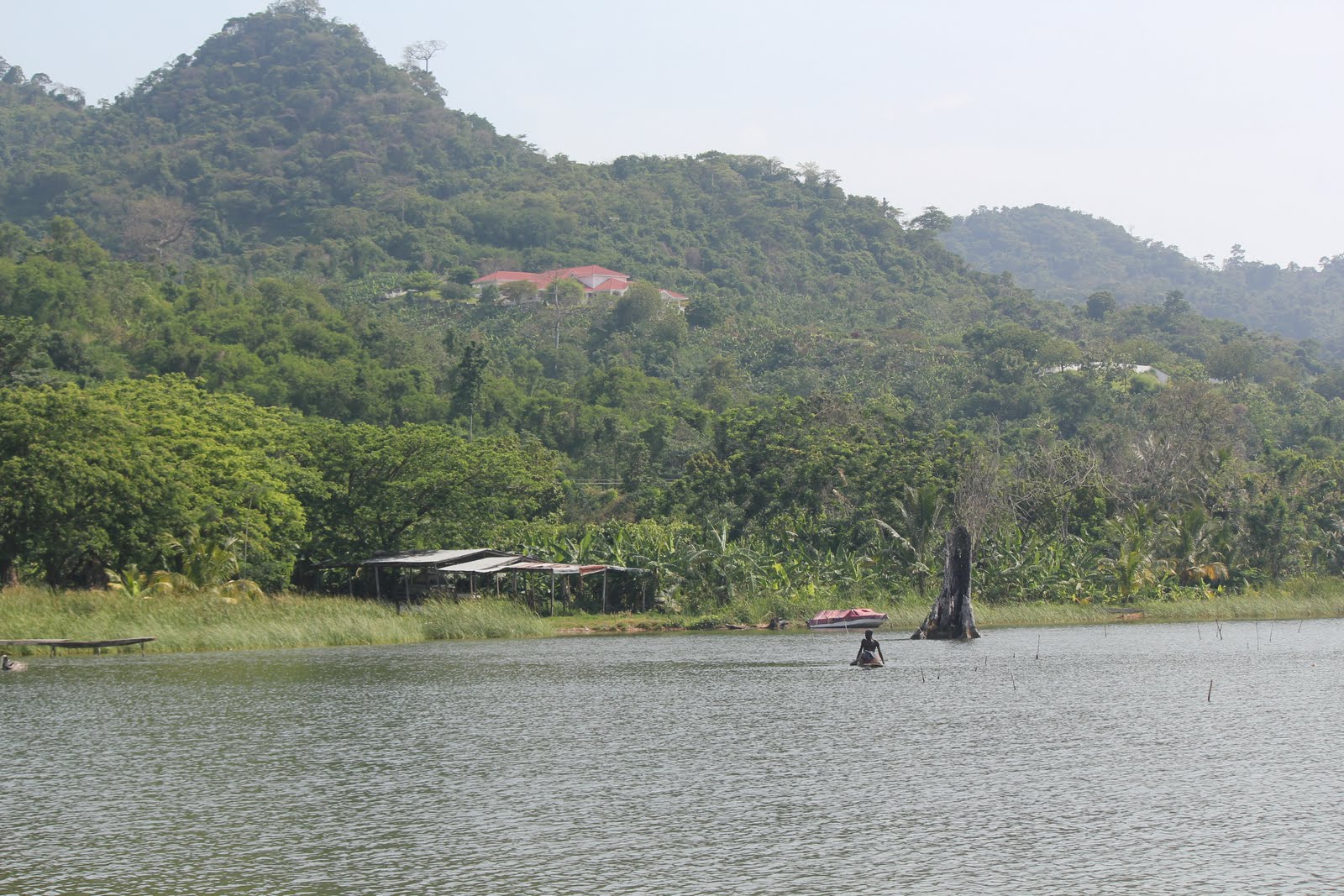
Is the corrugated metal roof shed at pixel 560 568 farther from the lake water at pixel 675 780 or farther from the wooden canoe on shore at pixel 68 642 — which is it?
the lake water at pixel 675 780

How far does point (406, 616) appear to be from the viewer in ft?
Result: 152

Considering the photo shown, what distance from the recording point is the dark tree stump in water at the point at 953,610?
4341cm

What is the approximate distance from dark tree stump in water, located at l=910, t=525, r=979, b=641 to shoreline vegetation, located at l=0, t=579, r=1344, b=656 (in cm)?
399

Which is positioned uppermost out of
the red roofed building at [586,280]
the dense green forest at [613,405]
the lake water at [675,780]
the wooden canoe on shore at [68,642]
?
the red roofed building at [586,280]

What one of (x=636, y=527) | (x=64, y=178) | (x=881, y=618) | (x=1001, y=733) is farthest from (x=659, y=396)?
(x=64, y=178)

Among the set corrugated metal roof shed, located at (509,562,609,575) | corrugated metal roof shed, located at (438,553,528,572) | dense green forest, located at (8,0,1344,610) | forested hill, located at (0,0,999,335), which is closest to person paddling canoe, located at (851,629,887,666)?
dense green forest, located at (8,0,1344,610)

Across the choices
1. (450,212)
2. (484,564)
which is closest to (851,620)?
(484,564)

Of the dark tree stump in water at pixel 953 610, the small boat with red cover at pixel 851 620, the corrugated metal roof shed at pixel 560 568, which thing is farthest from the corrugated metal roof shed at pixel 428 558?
the dark tree stump in water at pixel 953 610

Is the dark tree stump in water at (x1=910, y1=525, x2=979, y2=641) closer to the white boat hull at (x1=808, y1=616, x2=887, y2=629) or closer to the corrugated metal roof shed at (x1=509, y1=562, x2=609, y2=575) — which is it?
the white boat hull at (x1=808, y1=616, x2=887, y2=629)

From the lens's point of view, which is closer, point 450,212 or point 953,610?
point 953,610

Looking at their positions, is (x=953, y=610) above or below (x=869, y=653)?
above

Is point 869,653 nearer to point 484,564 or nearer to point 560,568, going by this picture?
point 560,568

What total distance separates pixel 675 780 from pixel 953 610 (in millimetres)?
26404

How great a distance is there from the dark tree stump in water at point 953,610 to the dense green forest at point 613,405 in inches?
193
